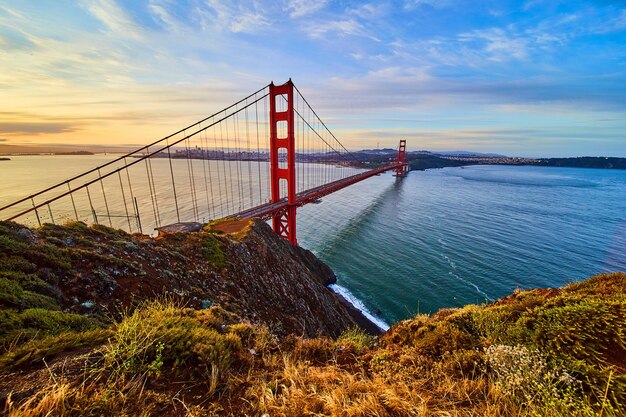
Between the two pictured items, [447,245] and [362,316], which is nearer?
[362,316]

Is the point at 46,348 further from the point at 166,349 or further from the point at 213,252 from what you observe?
the point at 213,252

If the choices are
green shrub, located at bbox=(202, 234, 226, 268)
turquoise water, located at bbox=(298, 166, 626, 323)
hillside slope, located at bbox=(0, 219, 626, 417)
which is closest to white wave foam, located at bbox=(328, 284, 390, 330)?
turquoise water, located at bbox=(298, 166, 626, 323)

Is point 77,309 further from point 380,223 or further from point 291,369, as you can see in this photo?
point 380,223

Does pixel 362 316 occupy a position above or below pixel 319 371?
below

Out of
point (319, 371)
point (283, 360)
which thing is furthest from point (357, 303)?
point (319, 371)

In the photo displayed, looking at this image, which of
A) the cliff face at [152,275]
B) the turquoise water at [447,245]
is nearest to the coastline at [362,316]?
the turquoise water at [447,245]

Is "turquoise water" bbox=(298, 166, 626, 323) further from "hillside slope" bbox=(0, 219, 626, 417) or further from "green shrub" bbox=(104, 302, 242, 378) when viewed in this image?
"green shrub" bbox=(104, 302, 242, 378)
